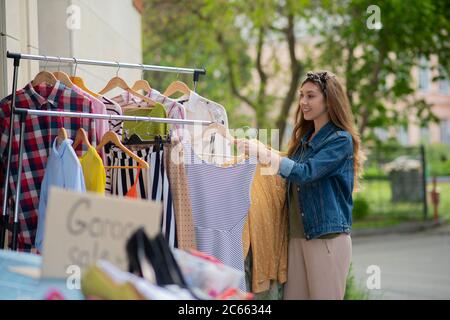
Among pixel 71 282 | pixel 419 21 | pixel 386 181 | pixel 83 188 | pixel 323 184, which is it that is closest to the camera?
pixel 71 282

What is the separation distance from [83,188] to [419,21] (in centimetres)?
1229

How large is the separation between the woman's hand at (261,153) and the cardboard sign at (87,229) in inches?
57.3

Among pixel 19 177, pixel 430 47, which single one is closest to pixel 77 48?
pixel 19 177

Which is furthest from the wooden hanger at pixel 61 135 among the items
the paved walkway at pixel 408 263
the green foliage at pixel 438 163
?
the green foliage at pixel 438 163

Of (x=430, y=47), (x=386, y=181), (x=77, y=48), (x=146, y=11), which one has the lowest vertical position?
(x=386, y=181)

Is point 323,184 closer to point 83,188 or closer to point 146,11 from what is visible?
point 83,188

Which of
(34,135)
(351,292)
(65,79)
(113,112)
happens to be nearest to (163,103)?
(113,112)

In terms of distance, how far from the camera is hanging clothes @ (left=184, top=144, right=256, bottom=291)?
4051 millimetres

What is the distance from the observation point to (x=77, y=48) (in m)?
6.40

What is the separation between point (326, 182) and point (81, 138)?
1311 mm

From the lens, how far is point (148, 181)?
409 centimetres
